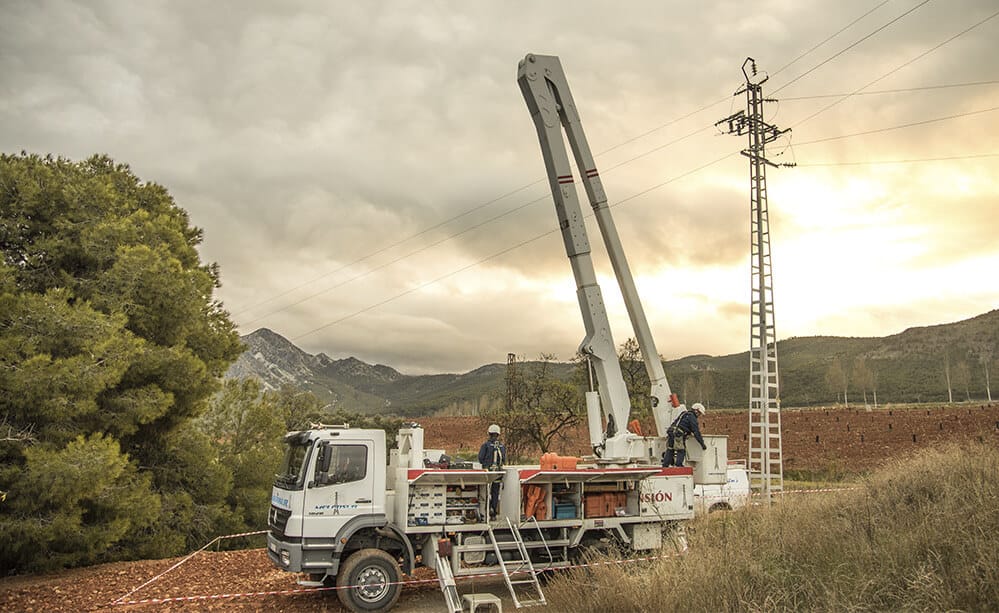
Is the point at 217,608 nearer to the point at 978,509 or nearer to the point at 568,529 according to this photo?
the point at 568,529

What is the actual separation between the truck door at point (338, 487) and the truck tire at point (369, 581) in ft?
2.07

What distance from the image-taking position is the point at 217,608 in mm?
10438

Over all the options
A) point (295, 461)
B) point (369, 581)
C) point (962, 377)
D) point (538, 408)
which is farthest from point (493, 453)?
point (962, 377)

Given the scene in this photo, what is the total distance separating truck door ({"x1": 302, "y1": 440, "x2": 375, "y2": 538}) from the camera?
10461 mm

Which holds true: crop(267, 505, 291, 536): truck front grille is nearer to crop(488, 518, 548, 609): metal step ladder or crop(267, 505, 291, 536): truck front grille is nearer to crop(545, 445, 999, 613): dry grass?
crop(488, 518, 548, 609): metal step ladder

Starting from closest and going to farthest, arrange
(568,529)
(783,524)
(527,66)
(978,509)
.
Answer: (978,509) < (783,524) < (568,529) < (527,66)

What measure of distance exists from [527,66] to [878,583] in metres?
11.1

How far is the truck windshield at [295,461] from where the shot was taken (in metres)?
10.8

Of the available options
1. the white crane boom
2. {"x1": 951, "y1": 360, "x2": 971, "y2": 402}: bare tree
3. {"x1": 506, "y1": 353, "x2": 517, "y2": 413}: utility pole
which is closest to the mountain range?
{"x1": 951, "y1": 360, "x2": 971, "y2": 402}: bare tree

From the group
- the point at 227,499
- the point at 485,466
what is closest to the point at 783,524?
the point at 485,466

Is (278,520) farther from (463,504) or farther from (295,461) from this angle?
(463,504)

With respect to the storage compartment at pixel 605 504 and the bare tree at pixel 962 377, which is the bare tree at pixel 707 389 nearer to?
the bare tree at pixel 962 377

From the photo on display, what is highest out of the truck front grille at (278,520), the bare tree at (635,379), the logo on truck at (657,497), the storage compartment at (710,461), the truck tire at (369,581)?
the bare tree at (635,379)

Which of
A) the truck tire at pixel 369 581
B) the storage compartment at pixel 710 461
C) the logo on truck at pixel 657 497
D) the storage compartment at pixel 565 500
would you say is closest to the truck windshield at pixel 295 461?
the truck tire at pixel 369 581
